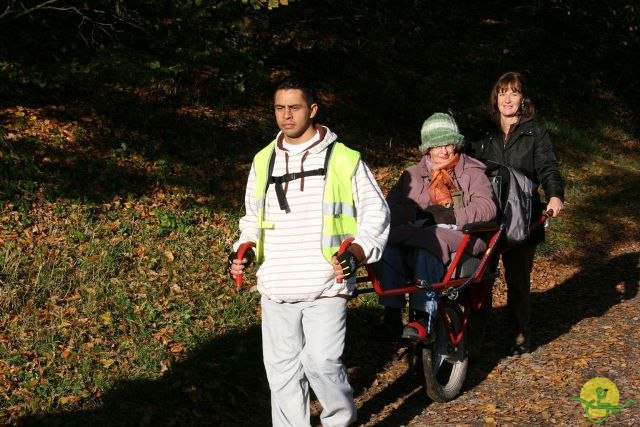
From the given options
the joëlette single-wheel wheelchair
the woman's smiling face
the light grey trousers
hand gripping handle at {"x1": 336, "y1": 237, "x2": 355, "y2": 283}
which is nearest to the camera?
hand gripping handle at {"x1": 336, "y1": 237, "x2": 355, "y2": 283}

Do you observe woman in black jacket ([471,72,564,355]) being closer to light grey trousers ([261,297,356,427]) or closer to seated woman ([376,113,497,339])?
seated woman ([376,113,497,339])

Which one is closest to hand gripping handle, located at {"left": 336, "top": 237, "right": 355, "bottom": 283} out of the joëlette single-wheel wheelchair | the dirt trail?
Result: the joëlette single-wheel wheelchair

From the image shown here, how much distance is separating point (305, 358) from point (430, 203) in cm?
196

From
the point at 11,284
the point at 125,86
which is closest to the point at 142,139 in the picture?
the point at 125,86

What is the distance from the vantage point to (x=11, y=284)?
26.6 feet

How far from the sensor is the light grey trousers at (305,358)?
518 centimetres

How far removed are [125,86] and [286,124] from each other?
337 inches

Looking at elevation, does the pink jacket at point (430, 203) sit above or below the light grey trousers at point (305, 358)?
above

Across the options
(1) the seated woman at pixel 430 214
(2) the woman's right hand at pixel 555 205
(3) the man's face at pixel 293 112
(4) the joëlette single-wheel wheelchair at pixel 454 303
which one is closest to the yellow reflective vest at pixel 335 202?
(3) the man's face at pixel 293 112

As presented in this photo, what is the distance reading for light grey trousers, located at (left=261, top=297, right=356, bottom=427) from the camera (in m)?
5.18

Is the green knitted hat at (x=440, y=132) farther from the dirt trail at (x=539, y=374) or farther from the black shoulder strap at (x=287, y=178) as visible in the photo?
the dirt trail at (x=539, y=374)

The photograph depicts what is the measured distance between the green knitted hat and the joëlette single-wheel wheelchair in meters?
0.69

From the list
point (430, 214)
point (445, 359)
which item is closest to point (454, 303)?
point (445, 359)

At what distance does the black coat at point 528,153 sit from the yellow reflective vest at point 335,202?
102 inches
